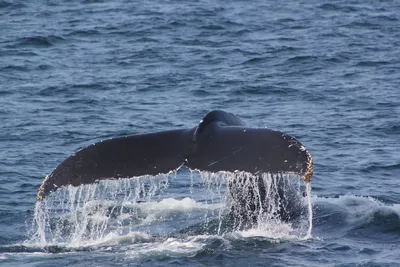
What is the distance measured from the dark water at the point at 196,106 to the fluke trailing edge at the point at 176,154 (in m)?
0.50

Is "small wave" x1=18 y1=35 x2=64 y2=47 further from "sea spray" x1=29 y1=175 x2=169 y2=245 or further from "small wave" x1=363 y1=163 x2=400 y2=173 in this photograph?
"small wave" x1=363 y1=163 x2=400 y2=173

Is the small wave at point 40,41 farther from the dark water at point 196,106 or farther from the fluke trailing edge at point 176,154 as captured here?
the fluke trailing edge at point 176,154

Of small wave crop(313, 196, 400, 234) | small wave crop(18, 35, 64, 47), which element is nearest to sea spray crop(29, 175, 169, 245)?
small wave crop(313, 196, 400, 234)

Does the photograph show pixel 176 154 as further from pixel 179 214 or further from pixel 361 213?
pixel 361 213

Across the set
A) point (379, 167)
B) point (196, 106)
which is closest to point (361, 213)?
point (379, 167)

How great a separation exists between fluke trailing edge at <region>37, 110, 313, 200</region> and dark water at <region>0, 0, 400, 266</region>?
→ 1.65ft

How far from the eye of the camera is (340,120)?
60.3 feet

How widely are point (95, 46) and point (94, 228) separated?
14.5m

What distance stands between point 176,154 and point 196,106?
32.3ft

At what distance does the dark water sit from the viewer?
1087 centimetres

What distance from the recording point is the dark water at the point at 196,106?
35.7 ft

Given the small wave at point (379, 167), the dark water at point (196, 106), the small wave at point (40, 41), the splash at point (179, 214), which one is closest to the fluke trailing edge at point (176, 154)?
the splash at point (179, 214)

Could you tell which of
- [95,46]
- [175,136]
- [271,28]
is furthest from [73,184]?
[271,28]

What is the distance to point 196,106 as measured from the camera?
19531mm
